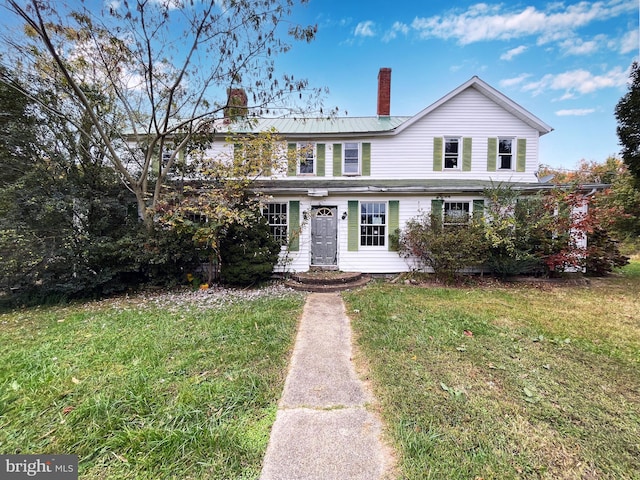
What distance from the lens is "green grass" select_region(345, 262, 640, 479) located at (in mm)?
1971

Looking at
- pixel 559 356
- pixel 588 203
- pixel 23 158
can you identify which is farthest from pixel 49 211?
pixel 588 203

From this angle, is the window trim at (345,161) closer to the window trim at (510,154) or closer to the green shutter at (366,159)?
the green shutter at (366,159)

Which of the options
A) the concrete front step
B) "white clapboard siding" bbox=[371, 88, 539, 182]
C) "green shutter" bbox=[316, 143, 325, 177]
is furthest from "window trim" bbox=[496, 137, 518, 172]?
the concrete front step

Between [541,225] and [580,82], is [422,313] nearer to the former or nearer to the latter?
[541,225]

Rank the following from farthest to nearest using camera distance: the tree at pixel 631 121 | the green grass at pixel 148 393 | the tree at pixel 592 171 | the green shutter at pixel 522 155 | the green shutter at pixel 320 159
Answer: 1. the tree at pixel 592 171
2. the green shutter at pixel 320 159
3. the green shutter at pixel 522 155
4. the tree at pixel 631 121
5. the green grass at pixel 148 393

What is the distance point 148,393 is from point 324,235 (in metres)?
7.24

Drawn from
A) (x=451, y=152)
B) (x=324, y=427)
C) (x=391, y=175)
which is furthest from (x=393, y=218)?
(x=324, y=427)

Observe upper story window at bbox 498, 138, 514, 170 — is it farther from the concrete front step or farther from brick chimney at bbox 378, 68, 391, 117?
the concrete front step

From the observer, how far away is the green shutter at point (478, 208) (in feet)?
28.8

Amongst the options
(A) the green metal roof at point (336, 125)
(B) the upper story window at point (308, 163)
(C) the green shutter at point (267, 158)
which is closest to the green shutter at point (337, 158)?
(B) the upper story window at point (308, 163)

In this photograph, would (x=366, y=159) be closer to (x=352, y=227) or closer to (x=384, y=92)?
(x=352, y=227)

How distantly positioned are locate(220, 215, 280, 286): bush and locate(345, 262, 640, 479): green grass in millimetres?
3578

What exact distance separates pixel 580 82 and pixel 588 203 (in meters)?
14.5

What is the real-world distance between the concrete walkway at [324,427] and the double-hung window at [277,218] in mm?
5909
